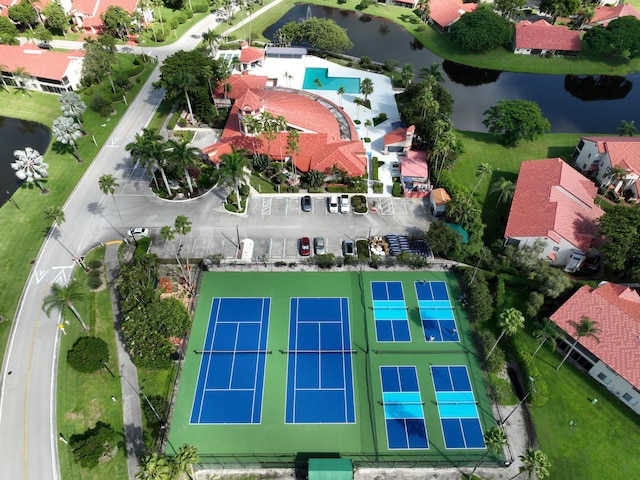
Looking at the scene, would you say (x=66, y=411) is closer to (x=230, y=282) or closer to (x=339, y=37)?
(x=230, y=282)

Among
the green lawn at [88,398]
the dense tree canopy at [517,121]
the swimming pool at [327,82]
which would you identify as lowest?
the green lawn at [88,398]

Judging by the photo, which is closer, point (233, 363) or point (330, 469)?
point (330, 469)

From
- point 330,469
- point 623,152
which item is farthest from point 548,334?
point 623,152

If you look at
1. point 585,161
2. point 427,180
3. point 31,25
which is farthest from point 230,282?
point 31,25

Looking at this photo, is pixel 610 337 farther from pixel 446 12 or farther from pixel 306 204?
pixel 446 12

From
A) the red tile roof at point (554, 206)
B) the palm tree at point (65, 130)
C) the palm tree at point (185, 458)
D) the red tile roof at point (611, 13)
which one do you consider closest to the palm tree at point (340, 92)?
the red tile roof at point (554, 206)

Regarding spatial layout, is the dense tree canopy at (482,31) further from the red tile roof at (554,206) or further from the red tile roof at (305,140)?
the red tile roof at (554,206)
